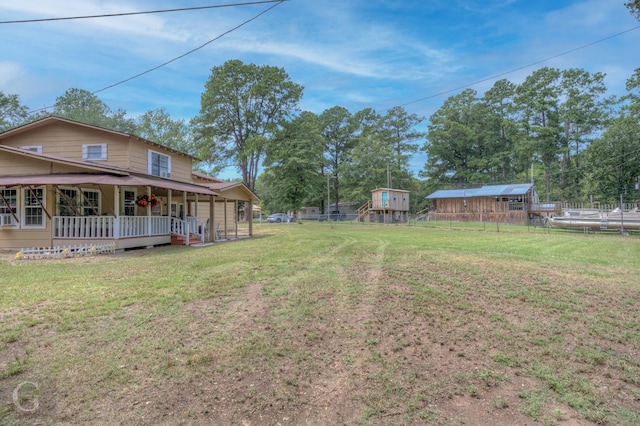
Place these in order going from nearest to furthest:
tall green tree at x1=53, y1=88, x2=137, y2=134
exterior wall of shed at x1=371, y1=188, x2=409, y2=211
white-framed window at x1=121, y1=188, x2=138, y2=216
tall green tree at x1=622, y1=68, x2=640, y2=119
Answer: white-framed window at x1=121, y1=188, x2=138, y2=216, tall green tree at x1=622, y1=68, x2=640, y2=119, exterior wall of shed at x1=371, y1=188, x2=409, y2=211, tall green tree at x1=53, y1=88, x2=137, y2=134

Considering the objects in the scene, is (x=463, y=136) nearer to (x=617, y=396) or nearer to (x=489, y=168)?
(x=489, y=168)

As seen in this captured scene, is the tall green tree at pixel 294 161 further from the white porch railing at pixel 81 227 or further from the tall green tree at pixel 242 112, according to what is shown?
the white porch railing at pixel 81 227

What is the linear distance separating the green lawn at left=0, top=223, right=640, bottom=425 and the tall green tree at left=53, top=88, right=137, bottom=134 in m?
44.9

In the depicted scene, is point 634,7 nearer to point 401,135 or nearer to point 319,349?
point 319,349

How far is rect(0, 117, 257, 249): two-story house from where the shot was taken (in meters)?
11.7

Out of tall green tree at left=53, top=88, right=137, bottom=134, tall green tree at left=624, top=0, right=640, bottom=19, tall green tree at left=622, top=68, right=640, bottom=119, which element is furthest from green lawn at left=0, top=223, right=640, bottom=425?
tall green tree at left=53, top=88, right=137, bottom=134

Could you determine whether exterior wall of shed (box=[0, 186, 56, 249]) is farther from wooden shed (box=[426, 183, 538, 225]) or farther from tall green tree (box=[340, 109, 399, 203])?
tall green tree (box=[340, 109, 399, 203])

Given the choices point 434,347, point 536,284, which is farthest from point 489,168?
point 434,347

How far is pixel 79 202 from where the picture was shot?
509 inches

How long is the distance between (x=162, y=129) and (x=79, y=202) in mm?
35258

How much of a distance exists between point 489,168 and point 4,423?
2064 inches

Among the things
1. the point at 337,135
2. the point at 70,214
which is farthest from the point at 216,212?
the point at 337,135

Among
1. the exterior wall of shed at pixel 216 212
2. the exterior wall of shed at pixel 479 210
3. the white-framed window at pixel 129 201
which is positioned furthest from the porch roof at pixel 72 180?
the exterior wall of shed at pixel 479 210

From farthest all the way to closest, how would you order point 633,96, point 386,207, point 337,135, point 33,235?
point 337,135 < point 386,207 < point 633,96 < point 33,235
